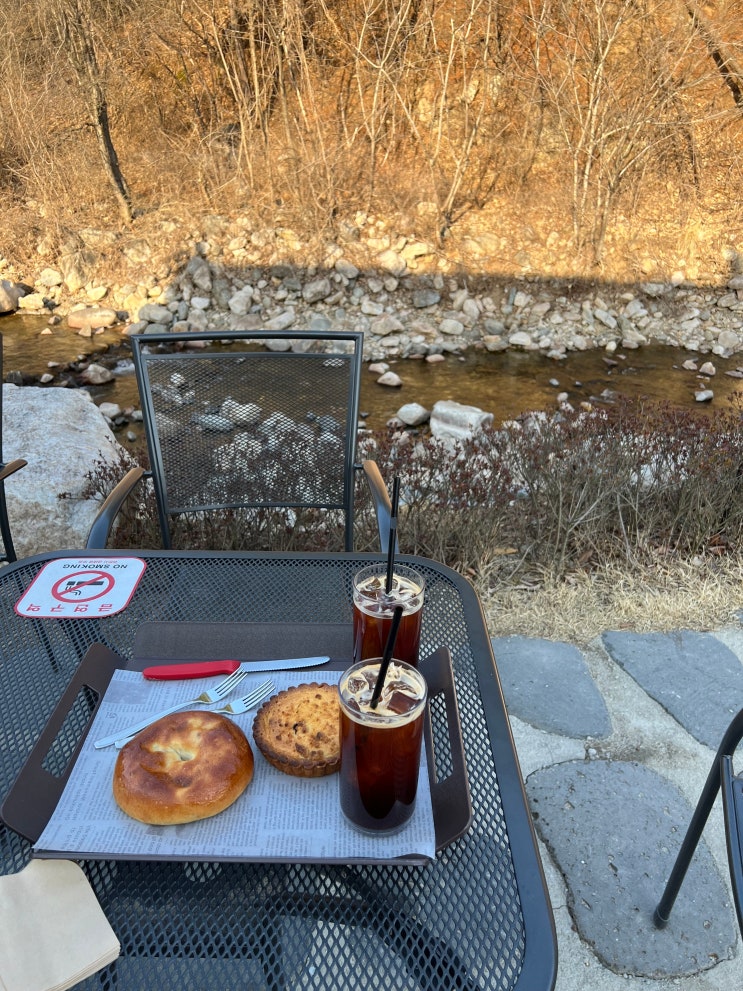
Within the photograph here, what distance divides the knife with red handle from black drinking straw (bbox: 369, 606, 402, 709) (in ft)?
1.19

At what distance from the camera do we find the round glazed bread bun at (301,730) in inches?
38.8

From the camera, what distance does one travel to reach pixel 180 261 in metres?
7.49

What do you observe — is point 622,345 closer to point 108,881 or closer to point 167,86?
point 167,86

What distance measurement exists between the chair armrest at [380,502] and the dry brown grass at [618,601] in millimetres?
768

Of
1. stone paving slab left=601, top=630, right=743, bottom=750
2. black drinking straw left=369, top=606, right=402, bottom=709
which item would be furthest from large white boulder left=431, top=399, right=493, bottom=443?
black drinking straw left=369, top=606, right=402, bottom=709

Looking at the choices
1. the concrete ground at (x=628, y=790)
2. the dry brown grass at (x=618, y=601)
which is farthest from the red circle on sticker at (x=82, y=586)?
the dry brown grass at (x=618, y=601)

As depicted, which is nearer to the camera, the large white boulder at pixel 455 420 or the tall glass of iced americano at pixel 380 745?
the tall glass of iced americano at pixel 380 745

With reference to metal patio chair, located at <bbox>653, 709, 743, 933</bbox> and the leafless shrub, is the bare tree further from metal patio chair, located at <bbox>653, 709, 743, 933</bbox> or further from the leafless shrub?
metal patio chair, located at <bbox>653, 709, 743, 933</bbox>

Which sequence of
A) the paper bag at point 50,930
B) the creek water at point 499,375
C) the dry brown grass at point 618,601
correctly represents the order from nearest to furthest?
the paper bag at point 50,930, the dry brown grass at point 618,601, the creek water at point 499,375

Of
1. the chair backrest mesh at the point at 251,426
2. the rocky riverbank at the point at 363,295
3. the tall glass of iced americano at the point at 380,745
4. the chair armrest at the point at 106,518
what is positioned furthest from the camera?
the rocky riverbank at the point at 363,295

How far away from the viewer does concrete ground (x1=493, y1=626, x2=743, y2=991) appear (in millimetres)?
1502

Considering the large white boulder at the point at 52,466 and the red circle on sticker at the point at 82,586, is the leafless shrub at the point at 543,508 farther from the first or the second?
the red circle on sticker at the point at 82,586

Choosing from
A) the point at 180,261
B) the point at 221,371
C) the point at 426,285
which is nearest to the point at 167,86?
the point at 180,261

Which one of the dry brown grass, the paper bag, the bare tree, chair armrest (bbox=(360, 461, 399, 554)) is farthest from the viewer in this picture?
the bare tree
